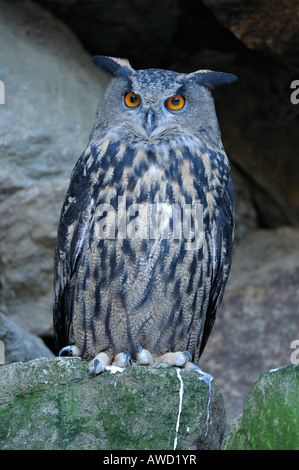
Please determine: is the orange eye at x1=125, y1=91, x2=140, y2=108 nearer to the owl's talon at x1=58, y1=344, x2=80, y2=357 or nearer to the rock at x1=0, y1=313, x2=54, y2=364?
the owl's talon at x1=58, y1=344, x2=80, y2=357

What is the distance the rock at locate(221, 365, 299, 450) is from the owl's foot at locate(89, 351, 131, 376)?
566 mm

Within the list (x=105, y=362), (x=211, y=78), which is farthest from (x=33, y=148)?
(x=105, y=362)

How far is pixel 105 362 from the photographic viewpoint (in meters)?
2.71

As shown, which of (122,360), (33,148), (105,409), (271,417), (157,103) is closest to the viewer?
(271,417)

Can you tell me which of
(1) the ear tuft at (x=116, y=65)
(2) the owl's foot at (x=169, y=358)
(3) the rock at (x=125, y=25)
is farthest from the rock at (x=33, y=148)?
(2) the owl's foot at (x=169, y=358)

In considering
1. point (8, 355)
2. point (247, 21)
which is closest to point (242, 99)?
point (247, 21)

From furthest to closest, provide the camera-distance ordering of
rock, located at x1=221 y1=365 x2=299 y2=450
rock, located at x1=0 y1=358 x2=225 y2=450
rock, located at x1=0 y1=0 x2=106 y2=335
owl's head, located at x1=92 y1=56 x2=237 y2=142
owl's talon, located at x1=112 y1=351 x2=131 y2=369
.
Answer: rock, located at x1=0 y1=0 x2=106 y2=335, owl's head, located at x1=92 y1=56 x2=237 y2=142, owl's talon, located at x1=112 y1=351 x2=131 y2=369, rock, located at x1=0 y1=358 x2=225 y2=450, rock, located at x1=221 y1=365 x2=299 y2=450

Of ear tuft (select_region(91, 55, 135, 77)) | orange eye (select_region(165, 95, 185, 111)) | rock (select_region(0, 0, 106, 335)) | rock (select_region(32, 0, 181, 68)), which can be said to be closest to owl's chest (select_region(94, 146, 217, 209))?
orange eye (select_region(165, 95, 185, 111))

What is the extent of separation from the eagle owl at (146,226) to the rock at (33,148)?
105 cm

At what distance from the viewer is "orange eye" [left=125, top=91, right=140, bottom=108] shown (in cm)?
288

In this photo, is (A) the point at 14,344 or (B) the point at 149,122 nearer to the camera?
(B) the point at 149,122

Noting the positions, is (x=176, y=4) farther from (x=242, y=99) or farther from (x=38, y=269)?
(x=38, y=269)

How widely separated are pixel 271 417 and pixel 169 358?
2.41ft

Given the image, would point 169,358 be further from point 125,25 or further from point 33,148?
point 125,25
